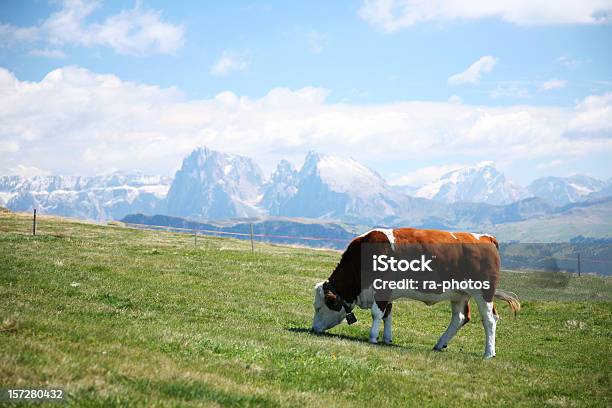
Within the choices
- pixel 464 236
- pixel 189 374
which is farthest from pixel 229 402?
pixel 464 236

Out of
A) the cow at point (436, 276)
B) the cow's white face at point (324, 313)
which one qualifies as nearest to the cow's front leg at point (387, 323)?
the cow at point (436, 276)

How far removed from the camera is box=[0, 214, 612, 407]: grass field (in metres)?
8.93

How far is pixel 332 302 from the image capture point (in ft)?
59.3

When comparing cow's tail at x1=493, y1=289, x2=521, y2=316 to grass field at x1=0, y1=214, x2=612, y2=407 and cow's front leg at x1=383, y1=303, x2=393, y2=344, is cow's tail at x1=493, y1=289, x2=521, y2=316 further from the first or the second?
cow's front leg at x1=383, y1=303, x2=393, y2=344

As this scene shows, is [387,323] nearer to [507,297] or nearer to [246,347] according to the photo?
[507,297]

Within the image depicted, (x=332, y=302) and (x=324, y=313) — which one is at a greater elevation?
(x=332, y=302)

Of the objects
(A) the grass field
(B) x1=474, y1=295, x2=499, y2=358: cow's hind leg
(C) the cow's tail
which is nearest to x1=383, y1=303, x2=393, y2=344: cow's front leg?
(A) the grass field

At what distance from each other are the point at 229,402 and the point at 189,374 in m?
1.21

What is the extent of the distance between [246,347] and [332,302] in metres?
5.62

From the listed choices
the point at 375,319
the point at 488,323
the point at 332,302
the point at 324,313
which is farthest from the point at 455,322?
the point at 324,313

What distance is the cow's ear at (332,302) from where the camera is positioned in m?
18.0

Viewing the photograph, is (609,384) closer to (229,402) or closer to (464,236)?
(464,236)

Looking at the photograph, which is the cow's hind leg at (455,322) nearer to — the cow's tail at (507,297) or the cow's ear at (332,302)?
the cow's tail at (507,297)

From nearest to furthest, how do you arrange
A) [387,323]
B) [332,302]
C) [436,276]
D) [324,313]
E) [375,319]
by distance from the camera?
1. [436,276]
2. [375,319]
3. [387,323]
4. [332,302]
5. [324,313]
